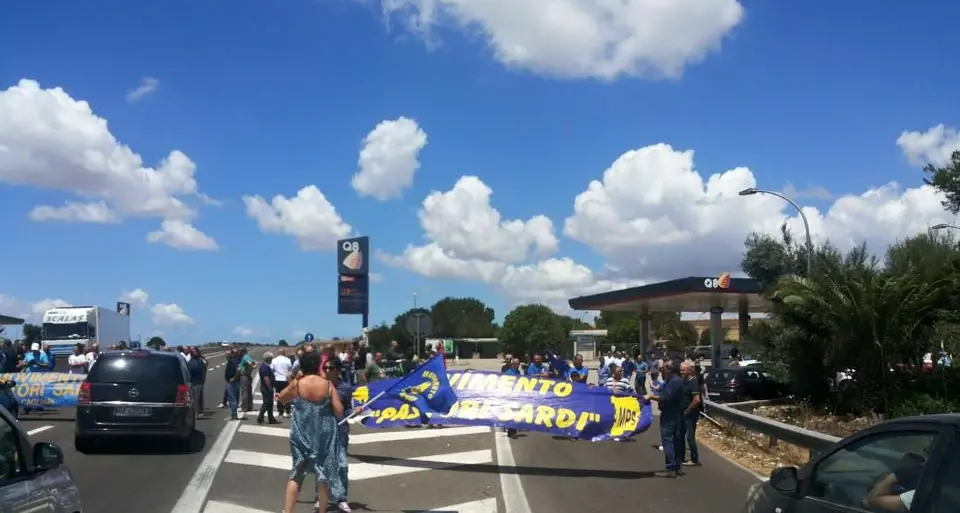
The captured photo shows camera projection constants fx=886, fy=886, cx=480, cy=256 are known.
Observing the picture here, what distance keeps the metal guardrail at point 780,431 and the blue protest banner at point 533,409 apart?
1937 millimetres

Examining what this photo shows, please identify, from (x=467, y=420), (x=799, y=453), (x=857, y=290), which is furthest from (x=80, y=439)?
(x=857, y=290)

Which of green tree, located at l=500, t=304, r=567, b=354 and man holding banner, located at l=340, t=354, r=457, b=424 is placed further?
green tree, located at l=500, t=304, r=567, b=354

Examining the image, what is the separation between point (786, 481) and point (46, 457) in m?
4.43

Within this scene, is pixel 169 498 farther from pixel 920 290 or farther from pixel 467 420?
pixel 920 290

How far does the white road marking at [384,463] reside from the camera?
489 inches

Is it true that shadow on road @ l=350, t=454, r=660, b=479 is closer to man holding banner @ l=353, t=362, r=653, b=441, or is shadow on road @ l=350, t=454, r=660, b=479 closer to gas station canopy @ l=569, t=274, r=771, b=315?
man holding banner @ l=353, t=362, r=653, b=441

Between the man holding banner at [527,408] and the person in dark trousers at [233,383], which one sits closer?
the man holding banner at [527,408]

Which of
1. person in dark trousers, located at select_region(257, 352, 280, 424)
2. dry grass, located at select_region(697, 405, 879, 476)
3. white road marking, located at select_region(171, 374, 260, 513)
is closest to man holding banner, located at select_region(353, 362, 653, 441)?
dry grass, located at select_region(697, 405, 879, 476)

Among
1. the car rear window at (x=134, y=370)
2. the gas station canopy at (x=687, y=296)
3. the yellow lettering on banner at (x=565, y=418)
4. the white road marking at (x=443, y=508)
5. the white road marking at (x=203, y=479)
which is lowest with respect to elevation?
the white road marking at (x=443, y=508)

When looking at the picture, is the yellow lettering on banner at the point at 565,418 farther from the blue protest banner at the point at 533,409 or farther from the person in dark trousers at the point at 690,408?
the person in dark trousers at the point at 690,408

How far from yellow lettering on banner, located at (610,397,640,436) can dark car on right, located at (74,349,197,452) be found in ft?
22.2

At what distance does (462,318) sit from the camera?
413 feet

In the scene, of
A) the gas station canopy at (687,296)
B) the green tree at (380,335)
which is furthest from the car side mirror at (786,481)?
the green tree at (380,335)

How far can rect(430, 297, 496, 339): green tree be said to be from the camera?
12362 centimetres
